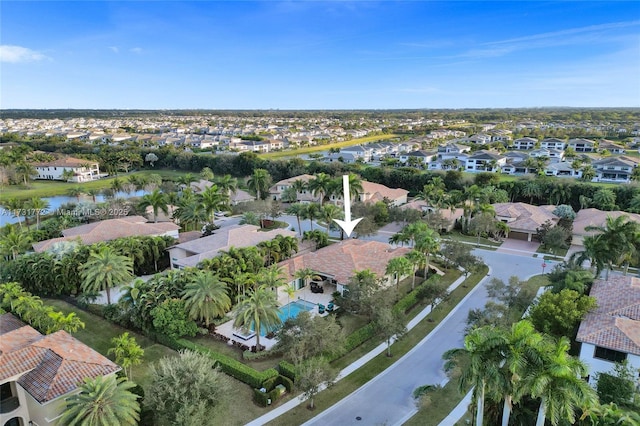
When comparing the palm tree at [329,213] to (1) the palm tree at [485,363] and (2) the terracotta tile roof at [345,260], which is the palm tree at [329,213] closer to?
(2) the terracotta tile roof at [345,260]

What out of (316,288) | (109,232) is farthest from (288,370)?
(109,232)

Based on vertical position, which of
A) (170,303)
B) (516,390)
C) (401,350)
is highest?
(516,390)

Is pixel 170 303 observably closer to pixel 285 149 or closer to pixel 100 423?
Answer: pixel 100 423

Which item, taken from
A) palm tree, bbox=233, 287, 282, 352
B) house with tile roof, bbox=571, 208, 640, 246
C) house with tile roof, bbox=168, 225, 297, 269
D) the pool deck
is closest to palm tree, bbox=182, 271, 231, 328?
the pool deck

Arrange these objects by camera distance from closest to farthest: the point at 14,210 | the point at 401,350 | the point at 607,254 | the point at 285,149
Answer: the point at 401,350
the point at 607,254
the point at 14,210
the point at 285,149

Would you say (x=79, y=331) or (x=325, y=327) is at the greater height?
(x=325, y=327)

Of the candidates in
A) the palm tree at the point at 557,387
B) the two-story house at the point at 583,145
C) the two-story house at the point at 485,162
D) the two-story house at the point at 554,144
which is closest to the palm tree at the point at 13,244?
the palm tree at the point at 557,387

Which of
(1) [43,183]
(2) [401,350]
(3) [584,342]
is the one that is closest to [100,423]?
(2) [401,350]
